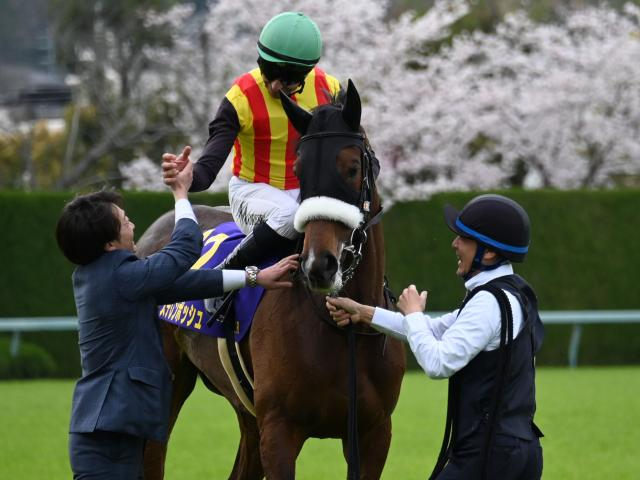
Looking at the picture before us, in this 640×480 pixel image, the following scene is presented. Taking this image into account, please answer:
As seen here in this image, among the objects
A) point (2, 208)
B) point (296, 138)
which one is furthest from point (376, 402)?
point (2, 208)

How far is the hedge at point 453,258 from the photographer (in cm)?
1549

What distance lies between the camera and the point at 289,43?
4.77 meters

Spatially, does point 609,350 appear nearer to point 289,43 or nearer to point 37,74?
point 289,43

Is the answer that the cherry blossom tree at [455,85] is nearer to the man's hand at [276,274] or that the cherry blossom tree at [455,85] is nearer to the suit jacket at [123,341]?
the man's hand at [276,274]

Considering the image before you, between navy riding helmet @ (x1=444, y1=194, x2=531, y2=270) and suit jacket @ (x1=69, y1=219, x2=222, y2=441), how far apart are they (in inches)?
41.5

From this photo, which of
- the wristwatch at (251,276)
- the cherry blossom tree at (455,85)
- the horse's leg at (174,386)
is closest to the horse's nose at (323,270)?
the wristwatch at (251,276)

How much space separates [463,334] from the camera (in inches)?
148

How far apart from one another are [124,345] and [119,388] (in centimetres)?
16

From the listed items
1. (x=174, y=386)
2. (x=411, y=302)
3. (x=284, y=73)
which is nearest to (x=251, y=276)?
(x=411, y=302)

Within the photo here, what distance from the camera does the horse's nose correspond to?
4012mm

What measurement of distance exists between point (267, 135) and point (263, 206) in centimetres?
34

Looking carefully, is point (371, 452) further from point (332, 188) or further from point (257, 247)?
point (332, 188)

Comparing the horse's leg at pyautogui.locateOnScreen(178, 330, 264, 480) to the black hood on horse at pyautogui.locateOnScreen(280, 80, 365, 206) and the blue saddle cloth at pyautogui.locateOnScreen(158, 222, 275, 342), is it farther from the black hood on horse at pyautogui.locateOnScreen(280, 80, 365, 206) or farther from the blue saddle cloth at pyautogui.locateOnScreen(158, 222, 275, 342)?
the black hood on horse at pyautogui.locateOnScreen(280, 80, 365, 206)

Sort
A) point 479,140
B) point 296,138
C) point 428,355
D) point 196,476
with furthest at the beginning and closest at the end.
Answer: point 479,140, point 196,476, point 296,138, point 428,355
